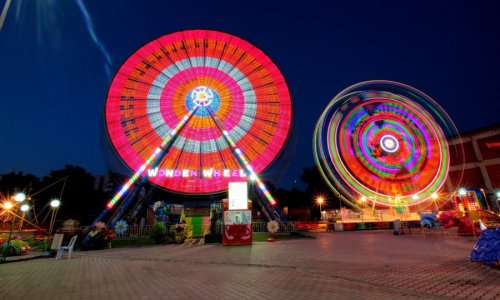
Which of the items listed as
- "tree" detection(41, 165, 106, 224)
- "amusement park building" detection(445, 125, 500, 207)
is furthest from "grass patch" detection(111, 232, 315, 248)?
"amusement park building" detection(445, 125, 500, 207)

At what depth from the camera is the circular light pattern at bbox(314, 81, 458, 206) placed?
19562mm

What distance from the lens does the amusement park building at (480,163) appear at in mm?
34750

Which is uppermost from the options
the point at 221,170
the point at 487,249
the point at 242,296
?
the point at 221,170

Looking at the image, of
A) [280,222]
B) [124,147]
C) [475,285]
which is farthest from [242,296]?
[124,147]

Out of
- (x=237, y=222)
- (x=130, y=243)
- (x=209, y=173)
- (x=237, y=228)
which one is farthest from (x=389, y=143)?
(x=130, y=243)

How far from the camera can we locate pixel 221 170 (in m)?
22.9

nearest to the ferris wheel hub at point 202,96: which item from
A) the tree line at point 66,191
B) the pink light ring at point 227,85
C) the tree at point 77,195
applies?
the pink light ring at point 227,85

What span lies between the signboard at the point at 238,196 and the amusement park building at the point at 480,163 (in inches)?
1309

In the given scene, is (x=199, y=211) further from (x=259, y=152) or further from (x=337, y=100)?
(x=337, y=100)

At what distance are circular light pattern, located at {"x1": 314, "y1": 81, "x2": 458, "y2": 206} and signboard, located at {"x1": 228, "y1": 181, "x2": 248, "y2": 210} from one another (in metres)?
9.15

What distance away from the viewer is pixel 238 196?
14.4 metres

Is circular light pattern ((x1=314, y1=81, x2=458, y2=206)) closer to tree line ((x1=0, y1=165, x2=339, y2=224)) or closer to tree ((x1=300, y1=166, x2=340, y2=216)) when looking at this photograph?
tree line ((x1=0, y1=165, x2=339, y2=224))

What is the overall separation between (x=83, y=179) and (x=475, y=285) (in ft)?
151

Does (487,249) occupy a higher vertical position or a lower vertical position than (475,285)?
higher
